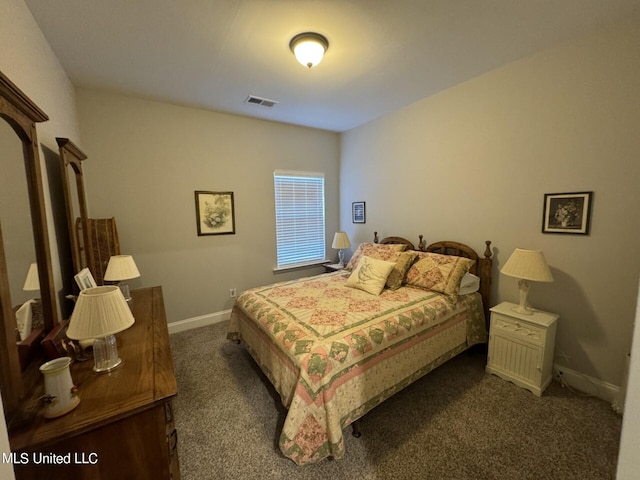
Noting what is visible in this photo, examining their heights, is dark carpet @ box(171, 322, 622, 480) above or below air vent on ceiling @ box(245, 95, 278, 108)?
below

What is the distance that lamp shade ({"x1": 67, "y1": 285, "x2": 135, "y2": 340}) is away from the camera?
1.03 m

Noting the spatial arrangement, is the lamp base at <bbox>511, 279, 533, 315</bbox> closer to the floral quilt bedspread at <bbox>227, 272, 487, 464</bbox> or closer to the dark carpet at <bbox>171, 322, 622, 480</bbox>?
the floral quilt bedspread at <bbox>227, 272, 487, 464</bbox>

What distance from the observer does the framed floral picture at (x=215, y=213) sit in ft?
10.6

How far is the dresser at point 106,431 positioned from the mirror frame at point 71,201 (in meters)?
0.99

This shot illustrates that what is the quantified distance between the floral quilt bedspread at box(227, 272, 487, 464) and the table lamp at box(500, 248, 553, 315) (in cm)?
45

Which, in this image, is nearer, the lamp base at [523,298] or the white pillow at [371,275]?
the lamp base at [523,298]

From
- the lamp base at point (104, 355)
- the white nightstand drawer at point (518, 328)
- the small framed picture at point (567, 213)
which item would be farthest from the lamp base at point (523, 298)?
the lamp base at point (104, 355)

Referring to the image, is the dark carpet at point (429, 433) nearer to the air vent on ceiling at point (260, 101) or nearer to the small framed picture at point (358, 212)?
the small framed picture at point (358, 212)

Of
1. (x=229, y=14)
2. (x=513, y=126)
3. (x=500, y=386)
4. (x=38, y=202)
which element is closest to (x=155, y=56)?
(x=229, y=14)

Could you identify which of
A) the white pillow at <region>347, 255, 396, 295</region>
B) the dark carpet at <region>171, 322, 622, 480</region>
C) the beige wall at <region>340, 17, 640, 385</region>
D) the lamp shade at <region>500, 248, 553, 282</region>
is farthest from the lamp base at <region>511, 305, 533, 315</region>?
the white pillow at <region>347, 255, 396, 295</region>

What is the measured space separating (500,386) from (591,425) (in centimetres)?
53

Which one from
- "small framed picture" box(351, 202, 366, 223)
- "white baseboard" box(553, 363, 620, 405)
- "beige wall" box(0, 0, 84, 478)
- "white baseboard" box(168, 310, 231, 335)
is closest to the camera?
"beige wall" box(0, 0, 84, 478)

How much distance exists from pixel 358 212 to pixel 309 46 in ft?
8.14

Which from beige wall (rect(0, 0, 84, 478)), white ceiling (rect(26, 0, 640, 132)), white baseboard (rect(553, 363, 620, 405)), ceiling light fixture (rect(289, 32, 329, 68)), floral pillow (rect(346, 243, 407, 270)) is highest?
white ceiling (rect(26, 0, 640, 132))
